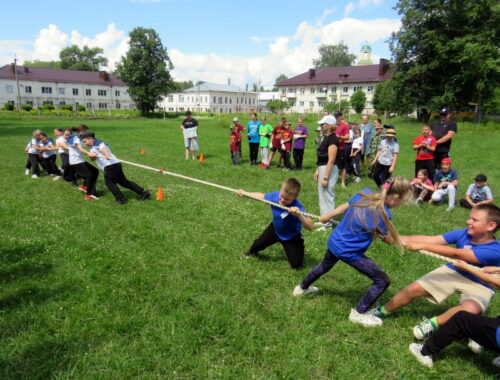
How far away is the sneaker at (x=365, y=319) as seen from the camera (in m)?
4.16

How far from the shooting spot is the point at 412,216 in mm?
8734

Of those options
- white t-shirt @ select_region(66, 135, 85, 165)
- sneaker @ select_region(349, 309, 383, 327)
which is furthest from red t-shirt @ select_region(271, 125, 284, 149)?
sneaker @ select_region(349, 309, 383, 327)

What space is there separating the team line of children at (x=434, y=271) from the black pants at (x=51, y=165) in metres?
10.6

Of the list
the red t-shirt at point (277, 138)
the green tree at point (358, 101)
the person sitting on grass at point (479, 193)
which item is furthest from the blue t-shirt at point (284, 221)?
the green tree at point (358, 101)

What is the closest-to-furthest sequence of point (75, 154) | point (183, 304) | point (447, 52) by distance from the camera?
point (183, 304)
point (75, 154)
point (447, 52)

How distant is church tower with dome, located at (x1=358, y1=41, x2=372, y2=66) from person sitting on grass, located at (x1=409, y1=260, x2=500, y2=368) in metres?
112

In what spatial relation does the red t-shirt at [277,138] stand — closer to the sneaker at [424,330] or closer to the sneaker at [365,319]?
the sneaker at [365,319]

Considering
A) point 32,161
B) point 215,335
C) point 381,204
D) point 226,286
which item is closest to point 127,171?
point 32,161

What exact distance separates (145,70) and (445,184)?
236 feet

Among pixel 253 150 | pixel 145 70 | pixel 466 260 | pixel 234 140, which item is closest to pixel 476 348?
pixel 466 260

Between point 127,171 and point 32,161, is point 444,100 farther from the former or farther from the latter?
point 32,161

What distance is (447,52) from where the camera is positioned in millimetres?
40031

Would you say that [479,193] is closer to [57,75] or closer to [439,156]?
[439,156]

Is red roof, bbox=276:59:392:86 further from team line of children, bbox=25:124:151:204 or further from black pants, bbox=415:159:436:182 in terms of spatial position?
team line of children, bbox=25:124:151:204
